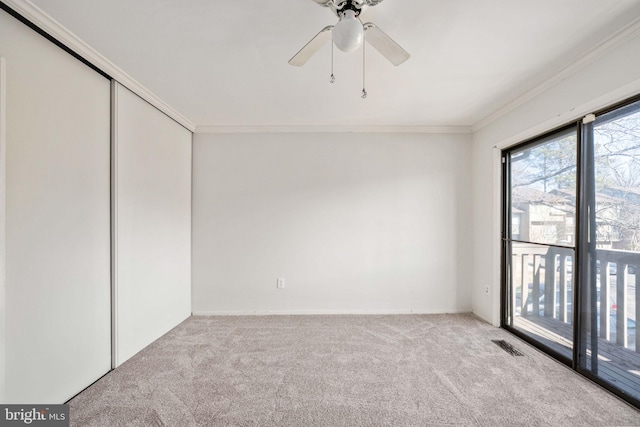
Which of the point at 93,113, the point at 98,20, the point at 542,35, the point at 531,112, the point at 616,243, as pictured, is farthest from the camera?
the point at 531,112

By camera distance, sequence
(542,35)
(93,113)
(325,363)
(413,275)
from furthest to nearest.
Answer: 1. (413,275)
2. (325,363)
3. (93,113)
4. (542,35)

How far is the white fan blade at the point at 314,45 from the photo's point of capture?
1407 mm

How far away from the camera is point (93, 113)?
6.43 ft

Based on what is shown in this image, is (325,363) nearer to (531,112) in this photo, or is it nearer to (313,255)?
(313,255)

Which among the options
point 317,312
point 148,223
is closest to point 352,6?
point 148,223

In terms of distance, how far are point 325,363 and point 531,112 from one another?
291cm

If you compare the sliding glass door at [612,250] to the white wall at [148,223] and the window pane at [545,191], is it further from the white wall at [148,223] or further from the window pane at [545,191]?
the white wall at [148,223]

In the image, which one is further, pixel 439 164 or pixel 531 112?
pixel 439 164

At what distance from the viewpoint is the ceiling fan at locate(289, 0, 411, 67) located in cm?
126

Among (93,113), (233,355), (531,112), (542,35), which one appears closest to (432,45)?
(542,35)

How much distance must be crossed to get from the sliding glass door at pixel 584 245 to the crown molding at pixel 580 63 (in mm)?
385

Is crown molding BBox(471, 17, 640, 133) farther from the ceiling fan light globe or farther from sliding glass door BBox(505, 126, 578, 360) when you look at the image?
the ceiling fan light globe

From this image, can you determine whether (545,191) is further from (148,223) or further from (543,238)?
(148,223)

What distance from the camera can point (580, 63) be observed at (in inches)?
77.3
